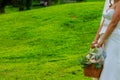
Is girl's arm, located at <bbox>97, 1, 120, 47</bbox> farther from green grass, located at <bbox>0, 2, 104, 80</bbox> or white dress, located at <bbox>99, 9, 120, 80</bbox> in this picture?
green grass, located at <bbox>0, 2, 104, 80</bbox>

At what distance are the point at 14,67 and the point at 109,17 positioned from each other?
648 cm

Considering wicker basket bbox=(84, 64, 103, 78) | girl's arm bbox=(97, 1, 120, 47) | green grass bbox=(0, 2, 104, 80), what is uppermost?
girl's arm bbox=(97, 1, 120, 47)

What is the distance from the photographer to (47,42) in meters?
16.6

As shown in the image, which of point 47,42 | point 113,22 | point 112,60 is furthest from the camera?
point 47,42

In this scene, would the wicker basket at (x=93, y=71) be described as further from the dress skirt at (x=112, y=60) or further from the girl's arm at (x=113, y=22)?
the girl's arm at (x=113, y=22)

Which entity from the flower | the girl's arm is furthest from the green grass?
the girl's arm

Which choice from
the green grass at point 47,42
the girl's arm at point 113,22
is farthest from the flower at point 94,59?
the green grass at point 47,42

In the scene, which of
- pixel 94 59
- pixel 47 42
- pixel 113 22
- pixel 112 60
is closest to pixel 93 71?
pixel 94 59

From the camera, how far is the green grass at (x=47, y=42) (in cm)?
1220

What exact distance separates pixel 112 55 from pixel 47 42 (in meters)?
9.82

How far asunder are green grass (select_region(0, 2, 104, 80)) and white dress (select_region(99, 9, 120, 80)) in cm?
430

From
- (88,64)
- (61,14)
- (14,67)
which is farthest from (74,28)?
(88,64)

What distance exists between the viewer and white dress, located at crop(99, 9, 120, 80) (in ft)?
22.2

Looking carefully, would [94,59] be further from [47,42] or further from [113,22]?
[47,42]
